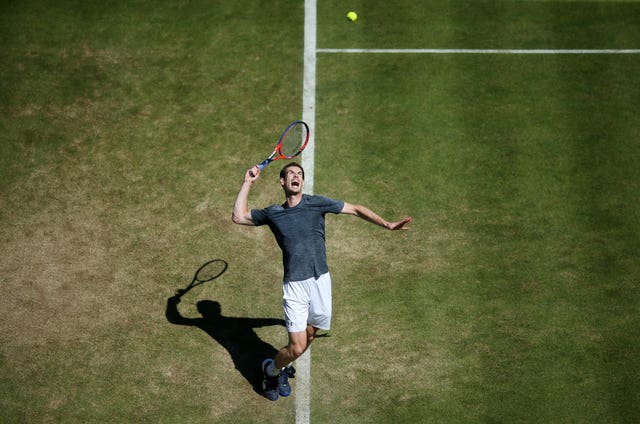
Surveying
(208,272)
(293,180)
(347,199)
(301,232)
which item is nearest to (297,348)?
(301,232)

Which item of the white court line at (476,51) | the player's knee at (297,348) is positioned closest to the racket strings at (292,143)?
the player's knee at (297,348)

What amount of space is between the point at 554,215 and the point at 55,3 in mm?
10288

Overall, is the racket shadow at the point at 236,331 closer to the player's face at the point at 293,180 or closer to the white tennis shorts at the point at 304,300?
the white tennis shorts at the point at 304,300

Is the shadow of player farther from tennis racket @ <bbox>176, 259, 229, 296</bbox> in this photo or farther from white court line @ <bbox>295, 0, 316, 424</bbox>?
white court line @ <bbox>295, 0, 316, 424</bbox>

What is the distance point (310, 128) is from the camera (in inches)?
497

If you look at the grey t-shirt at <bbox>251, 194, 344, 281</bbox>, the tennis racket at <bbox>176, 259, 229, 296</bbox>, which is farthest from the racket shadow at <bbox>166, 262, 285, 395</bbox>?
the grey t-shirt at <bbox>251, 194, 344, 281</bbox>

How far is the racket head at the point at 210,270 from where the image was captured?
1070cm

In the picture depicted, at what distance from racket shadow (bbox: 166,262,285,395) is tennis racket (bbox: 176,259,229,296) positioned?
0.22 metres

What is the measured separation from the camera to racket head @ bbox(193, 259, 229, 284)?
1070 centimetres

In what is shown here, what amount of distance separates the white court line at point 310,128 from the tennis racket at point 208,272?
5.87ft

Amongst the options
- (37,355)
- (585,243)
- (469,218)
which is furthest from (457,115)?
(37,355)

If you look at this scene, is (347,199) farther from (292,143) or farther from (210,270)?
(210,270)

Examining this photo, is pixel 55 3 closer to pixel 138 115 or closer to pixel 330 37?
pixel 138 115

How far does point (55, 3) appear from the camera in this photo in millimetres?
14789
